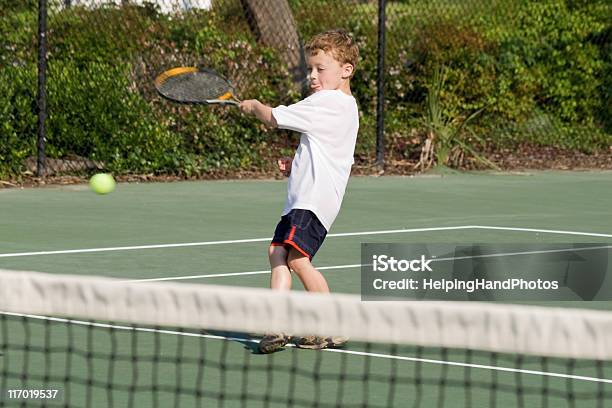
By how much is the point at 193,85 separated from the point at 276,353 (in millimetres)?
1969

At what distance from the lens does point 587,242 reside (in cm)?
1098

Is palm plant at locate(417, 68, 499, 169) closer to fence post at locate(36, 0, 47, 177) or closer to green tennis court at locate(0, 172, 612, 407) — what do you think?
green tennis court at locate(0, 172, 612, 407)

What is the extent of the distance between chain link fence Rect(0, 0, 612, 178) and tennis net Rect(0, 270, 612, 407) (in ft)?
25.9

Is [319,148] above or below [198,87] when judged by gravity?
below

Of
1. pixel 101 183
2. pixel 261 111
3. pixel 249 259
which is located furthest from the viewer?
pixel 101 183

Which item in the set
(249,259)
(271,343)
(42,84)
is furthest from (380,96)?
(271,343)

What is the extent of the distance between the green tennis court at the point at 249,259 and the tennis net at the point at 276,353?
0.02m

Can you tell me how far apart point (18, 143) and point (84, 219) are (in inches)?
124

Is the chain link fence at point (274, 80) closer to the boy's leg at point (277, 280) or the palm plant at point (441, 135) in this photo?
the palm plant at point (441, 135)

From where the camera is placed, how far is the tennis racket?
819 cm

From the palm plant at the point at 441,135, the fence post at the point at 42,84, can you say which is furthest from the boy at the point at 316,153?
the palm plant at the point at 441,135

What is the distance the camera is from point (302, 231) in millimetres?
6941

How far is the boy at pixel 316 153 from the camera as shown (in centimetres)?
688

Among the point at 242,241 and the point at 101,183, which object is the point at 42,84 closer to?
the point at 101,183
